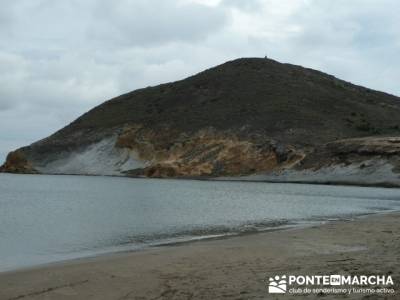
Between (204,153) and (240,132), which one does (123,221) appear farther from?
(240,132)

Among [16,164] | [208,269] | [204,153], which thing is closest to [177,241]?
[208,269]

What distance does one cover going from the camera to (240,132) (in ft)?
361

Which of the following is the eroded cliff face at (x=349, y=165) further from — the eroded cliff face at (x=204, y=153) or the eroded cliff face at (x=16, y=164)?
the eroded cliff face at (x=16, y=164)

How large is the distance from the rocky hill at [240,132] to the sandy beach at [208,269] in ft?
209

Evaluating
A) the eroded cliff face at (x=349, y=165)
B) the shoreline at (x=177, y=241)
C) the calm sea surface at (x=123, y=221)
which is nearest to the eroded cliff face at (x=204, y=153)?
the eroded cliff face at (x=349, y=165)

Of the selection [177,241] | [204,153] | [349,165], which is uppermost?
[204,153]

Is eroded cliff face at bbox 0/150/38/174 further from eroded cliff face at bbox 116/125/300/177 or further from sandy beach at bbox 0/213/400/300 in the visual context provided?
sandy beach at bbox 0/213/400/300

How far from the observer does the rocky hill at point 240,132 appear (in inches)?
3595

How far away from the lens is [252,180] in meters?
94.2

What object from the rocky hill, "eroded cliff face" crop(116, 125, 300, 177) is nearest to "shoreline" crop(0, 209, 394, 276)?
the rocky hill

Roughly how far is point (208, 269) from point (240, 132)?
96.7 m

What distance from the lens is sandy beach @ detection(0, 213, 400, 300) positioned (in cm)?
1134

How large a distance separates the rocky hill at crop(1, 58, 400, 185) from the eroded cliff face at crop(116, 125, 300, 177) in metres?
0.19

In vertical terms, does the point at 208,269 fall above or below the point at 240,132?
below
